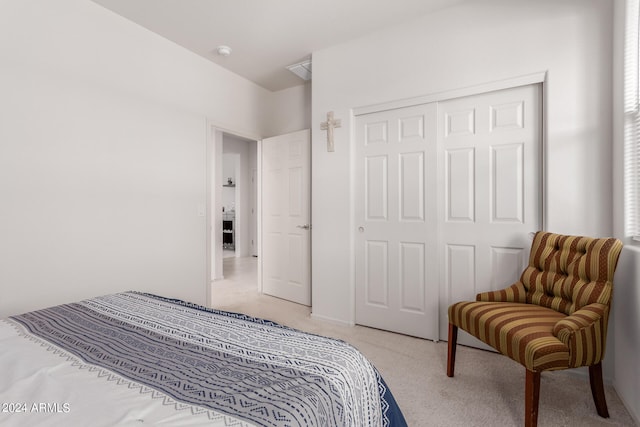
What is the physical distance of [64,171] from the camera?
→ 2.27 metres

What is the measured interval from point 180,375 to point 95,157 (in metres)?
2.24

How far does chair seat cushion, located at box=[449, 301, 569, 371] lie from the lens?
1.46 metres

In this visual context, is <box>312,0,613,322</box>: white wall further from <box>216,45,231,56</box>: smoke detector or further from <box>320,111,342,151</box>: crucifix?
<box>216,45,231,56</box>: smoke detector

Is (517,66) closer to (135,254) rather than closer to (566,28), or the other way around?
(566,28)

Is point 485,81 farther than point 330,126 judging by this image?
No

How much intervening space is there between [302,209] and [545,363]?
109 inches

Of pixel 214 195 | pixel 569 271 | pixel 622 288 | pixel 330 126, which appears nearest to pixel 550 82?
pixel 569 271

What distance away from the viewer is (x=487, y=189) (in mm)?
2459

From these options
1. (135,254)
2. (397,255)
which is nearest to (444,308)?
(397,255)

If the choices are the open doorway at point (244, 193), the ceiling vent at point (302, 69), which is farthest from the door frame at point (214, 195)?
the open doorway at point (244, 193)

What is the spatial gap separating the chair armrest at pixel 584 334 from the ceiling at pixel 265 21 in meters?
2.42

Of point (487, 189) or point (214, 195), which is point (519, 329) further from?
point (214, 195)

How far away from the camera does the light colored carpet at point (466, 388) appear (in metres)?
1.67

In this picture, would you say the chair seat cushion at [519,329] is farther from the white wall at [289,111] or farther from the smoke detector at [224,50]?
the smoke detector at [224,50]
